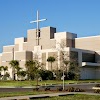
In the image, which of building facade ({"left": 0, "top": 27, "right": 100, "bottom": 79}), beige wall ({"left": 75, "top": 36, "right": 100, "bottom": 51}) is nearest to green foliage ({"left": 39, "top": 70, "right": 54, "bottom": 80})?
building facade ({"left": 0, "top": 27, "right": 100, "bottom": 79})

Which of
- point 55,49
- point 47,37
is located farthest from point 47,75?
point 47,37

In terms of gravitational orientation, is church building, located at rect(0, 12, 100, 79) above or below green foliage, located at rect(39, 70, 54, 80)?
above

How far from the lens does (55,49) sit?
93875mm

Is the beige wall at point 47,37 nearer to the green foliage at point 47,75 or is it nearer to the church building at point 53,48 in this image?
the church building at point 53,48

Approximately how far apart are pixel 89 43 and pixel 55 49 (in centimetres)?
1871

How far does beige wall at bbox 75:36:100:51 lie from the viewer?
348 feet

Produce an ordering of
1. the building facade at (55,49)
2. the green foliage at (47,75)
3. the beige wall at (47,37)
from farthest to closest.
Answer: the beige wall at (47,37) → the building facade at (55,49) → the green foliage at (47,75)

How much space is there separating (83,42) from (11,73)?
92.6 feet

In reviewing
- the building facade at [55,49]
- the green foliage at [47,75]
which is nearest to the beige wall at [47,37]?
the building facade at [55,49]

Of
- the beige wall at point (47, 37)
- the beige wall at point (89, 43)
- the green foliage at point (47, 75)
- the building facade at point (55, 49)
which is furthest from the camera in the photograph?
the beige wall at point (47, 37)

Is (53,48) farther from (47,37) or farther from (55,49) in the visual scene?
(47,37)

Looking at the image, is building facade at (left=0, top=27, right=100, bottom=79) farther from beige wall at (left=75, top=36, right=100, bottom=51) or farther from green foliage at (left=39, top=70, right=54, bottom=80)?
green foliage at (left=39, top=70, right=54, bottom=80)

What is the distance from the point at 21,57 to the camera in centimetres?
10162

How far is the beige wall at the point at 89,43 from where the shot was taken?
348ft
